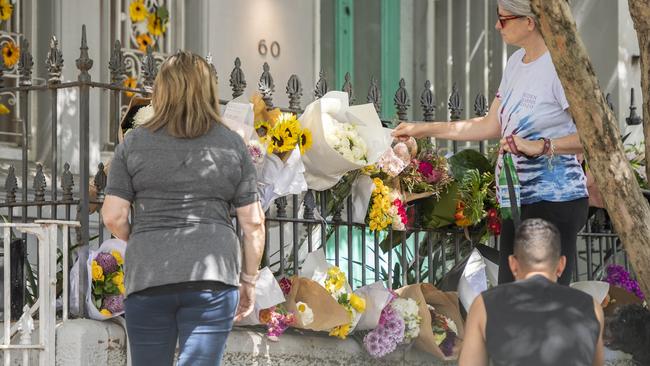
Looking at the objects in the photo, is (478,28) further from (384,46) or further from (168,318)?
(168,318)

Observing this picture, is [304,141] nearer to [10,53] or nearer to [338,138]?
[338,138]

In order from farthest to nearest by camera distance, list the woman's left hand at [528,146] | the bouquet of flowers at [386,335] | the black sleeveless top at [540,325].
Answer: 1. the bouquet of flowers at [386,335]
2. the woman's left hand at [528,146]
3. the black sleeveless top at [540,325]

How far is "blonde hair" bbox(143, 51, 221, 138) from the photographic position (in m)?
4.77

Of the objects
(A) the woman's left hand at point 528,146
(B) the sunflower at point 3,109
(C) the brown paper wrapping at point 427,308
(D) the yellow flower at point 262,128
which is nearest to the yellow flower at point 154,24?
(B) the sunflower at point 3,109

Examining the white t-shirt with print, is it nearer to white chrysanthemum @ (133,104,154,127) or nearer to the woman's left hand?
the woman's left hand

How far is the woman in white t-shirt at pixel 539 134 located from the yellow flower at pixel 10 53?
Answer: 14.7 feet

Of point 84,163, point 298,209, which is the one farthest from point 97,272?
point 298,209

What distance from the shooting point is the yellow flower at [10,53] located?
29.7 ft

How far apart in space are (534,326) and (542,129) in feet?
5.20

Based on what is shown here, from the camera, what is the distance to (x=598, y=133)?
192 inches

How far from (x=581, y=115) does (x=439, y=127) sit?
1.41 m

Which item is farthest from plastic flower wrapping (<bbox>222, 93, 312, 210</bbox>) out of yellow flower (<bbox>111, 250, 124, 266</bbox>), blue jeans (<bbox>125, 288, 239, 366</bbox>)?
blue jeans (<bbox>125, 288, 239, 366</bbox>)

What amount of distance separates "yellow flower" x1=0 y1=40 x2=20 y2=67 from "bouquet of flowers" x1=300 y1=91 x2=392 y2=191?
11.3 feet

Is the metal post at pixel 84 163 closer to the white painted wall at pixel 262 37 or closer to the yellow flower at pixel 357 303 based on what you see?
the yellow flower at pixel 357 303
